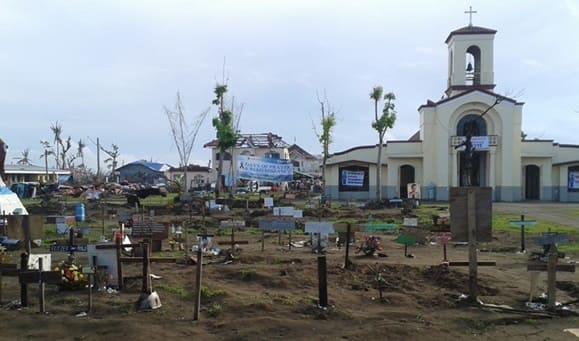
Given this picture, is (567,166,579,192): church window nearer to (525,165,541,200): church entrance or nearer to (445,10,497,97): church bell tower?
(525,165,541,200): church entrance

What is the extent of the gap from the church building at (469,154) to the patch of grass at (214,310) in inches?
1580

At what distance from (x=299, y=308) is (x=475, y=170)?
42955 mm

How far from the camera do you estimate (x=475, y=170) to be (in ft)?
161

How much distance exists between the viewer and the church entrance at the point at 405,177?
5091 centimetres

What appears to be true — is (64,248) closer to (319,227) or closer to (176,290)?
(176,290)

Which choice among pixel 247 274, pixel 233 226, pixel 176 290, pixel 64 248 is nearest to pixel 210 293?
pixel 176 290

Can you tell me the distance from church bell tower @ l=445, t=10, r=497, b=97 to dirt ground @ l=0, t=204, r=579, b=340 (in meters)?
39.0

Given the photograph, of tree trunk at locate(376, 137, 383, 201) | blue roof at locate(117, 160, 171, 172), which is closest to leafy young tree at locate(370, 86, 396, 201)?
tree trunk at locate(376, 137, 383, 201)

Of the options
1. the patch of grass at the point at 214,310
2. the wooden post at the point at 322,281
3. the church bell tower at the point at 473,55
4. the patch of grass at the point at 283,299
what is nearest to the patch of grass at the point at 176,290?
the patch of grass at the point at 214,310

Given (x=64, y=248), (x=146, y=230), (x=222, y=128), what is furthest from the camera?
(x=222, y=128)

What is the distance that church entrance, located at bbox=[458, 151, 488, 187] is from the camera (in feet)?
159

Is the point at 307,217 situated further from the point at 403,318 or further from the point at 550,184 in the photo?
the point at 550,184

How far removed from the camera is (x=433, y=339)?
25.3 ft

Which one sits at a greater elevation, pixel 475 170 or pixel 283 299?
pixel 475 170
